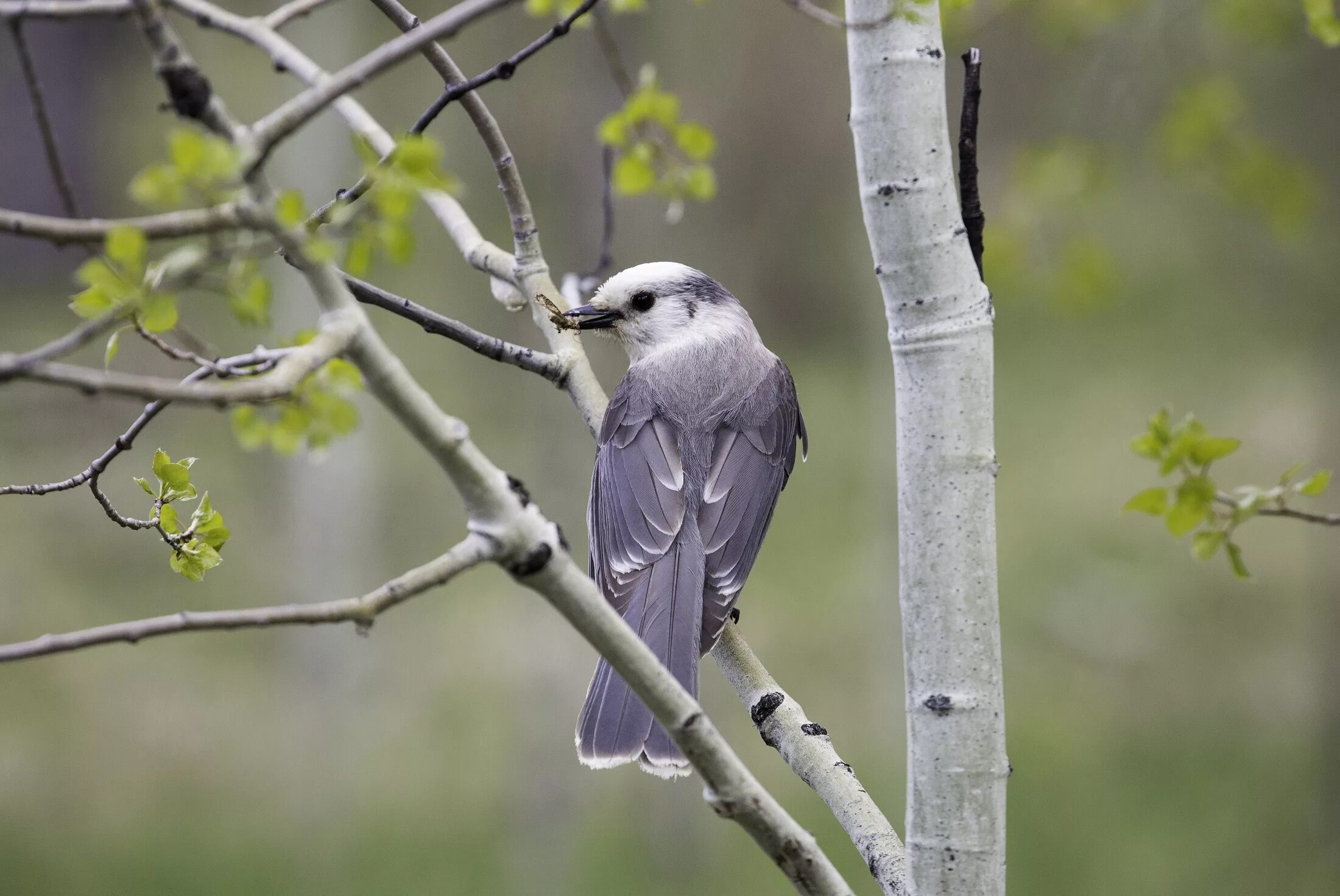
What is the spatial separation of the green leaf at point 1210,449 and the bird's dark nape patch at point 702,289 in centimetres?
172

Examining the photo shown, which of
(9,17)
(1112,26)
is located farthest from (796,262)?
(9,17)

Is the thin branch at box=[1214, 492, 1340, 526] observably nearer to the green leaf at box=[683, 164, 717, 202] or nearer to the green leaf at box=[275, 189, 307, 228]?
the green leaf at box=[683, 164, 717, 202]

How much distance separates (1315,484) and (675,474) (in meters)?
1.40

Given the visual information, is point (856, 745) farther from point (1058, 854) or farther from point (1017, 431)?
point (1017, 431)

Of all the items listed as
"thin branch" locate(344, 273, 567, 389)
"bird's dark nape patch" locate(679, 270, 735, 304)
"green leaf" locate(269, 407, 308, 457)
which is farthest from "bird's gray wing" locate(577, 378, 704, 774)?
"green leaf" locate(269, 407, 308, 457)

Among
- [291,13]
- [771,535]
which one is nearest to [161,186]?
[291,13]

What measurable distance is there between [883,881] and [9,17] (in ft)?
4.12

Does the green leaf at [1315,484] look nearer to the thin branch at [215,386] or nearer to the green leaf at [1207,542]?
the green leaf at [1207,542]

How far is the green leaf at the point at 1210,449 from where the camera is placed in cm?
117

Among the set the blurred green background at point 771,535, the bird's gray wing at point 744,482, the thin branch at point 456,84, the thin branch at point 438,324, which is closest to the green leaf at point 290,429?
the thin branch at point 456,84

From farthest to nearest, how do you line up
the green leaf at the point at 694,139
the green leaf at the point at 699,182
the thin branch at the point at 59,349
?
the green leaf at the point at 699,182, the green leaf at the point at 694,139, the thin branch at the point at 59,349

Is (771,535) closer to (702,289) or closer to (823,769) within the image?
(702,289)

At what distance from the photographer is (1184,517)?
1222mm

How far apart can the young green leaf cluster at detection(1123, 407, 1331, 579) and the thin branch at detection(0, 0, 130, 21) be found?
40.0 inches
